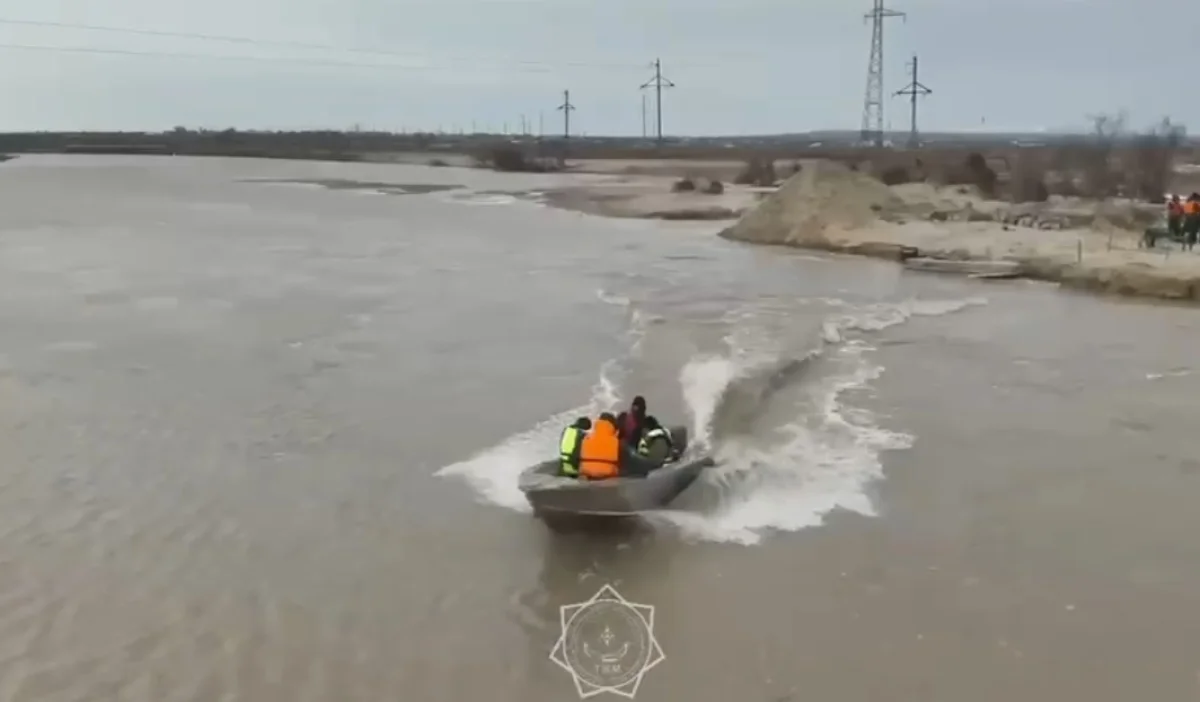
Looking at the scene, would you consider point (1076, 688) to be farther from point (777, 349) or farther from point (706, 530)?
point (777, 349)

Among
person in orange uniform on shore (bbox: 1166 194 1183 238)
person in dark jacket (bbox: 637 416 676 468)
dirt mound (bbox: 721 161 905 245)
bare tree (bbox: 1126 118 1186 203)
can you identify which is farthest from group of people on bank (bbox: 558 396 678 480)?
bare tree (bbox: 1126 118 1186 203)

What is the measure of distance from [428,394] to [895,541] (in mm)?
9010

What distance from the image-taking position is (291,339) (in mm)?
24938

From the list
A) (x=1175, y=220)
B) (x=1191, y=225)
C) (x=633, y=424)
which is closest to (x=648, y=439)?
(x=633, y=424)

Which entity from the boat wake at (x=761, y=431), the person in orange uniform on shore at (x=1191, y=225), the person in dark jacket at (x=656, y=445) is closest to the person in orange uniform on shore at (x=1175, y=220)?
the person in orange uniform on shore at (x=1191, y=225)

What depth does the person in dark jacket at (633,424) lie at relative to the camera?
1442cm

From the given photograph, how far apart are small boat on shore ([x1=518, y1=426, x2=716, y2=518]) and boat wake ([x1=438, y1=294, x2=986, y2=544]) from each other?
419mm

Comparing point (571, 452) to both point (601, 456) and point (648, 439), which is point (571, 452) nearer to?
point (601, 456)

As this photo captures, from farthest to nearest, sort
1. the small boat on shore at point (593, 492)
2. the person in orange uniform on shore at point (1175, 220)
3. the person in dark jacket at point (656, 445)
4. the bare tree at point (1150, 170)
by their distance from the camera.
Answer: the bare tree at point (1150, 170)
the person in orange uniform on shore at point (1175, 220)
the person in dark jacket at point (656, 445)
the small boat on shore at point (593, 492)

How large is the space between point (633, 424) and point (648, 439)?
0.26 m

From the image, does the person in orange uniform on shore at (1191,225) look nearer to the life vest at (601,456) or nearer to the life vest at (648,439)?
the life vest at (648,439)

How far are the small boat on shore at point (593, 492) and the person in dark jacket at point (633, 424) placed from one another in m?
0.45

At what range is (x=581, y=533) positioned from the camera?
1349 cm

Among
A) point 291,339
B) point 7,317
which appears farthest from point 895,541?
point 7,317
